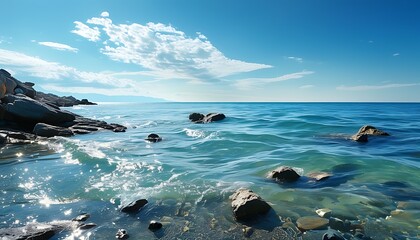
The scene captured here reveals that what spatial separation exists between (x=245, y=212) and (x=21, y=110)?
23818 mm

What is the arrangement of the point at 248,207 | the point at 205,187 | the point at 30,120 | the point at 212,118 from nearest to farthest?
the point at 248,207 < the point at 205,187 < the point at 30,120 < the point at 212,118

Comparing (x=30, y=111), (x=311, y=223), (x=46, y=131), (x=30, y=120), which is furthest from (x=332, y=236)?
(x=30, y=120)

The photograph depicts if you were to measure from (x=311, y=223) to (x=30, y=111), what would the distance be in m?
25.1

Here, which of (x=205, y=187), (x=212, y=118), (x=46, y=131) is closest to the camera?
(x=205, y=187)

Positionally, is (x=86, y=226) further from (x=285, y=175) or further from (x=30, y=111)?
(x=30, y=111)

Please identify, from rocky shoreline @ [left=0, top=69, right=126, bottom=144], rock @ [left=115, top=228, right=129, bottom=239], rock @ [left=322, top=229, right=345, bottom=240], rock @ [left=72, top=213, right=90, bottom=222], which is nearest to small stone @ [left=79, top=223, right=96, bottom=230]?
rock @ [left=72, top=213, right=90, bottom=222]

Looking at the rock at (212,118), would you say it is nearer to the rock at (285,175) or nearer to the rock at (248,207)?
the rock at (285,175)

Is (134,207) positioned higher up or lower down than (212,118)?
lower down

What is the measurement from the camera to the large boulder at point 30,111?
23.2 m

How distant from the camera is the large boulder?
76.0ft

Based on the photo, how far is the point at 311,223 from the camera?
675cm

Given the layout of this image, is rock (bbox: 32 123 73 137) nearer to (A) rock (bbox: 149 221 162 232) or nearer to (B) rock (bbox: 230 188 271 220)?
(A) rock (bbox: 149 221 162 232)

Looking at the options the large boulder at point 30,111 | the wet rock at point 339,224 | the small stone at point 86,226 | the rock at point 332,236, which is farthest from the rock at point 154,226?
the large boulder at point 30,111

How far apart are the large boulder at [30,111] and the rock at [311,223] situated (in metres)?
24.7
